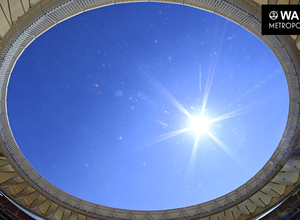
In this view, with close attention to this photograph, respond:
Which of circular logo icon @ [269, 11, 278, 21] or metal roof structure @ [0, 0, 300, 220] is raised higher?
circular logo icon @ [269, 11, 278, 21]

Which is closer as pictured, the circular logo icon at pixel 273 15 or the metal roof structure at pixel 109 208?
the circular logo icon at pixel 273 15

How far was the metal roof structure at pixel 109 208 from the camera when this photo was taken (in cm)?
1507

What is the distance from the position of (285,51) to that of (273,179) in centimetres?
1135

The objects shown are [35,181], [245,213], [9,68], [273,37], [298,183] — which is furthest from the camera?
[245,213]

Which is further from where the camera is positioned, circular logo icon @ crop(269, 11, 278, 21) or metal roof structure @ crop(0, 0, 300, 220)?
metal roof structure @ crop(0, 0, 300, 220)

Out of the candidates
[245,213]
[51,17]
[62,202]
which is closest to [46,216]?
[62,202]

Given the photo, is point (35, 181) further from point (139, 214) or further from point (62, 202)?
point (139, 214)

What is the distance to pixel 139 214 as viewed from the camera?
2141 cm

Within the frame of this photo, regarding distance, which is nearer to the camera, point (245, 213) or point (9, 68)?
point (9, 68)

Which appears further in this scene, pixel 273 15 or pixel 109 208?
pixel 109 208

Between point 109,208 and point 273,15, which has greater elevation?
point 273,15

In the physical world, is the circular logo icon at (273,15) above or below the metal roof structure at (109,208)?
above

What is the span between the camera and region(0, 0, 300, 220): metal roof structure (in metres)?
15.1

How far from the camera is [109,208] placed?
21.2 metres
